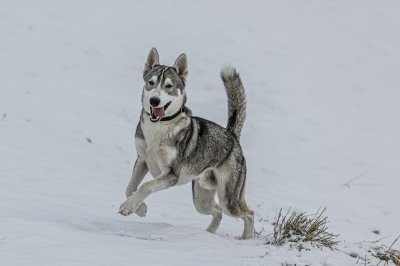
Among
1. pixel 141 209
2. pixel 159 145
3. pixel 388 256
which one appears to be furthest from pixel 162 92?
pixel 388 256

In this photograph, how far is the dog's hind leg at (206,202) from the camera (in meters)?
8.35

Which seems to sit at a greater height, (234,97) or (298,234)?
(234,97)

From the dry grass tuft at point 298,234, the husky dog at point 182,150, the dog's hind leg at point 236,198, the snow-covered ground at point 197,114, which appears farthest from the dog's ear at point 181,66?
the dry grass tuft at point 298,234

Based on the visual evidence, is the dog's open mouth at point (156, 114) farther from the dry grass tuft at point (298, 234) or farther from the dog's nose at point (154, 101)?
the dry grass tuft at point (298, 234)

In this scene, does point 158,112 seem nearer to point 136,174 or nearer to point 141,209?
point 136,174

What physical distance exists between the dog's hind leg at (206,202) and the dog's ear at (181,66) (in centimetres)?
124

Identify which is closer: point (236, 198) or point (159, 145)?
point (159, 145)

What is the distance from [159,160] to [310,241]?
1.70m

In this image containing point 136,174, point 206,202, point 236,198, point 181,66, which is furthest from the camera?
point 206,202

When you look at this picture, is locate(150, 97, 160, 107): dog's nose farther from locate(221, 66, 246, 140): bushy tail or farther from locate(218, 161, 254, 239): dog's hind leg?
locate(221, 66, 246, 140): bushy tail

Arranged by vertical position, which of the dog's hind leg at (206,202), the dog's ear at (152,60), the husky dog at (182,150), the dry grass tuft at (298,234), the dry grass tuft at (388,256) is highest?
the dog's ear at (152,60)

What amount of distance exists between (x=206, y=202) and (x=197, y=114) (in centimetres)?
750

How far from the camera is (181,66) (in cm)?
785

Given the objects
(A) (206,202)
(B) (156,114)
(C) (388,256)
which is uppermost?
(B) (156,114)
